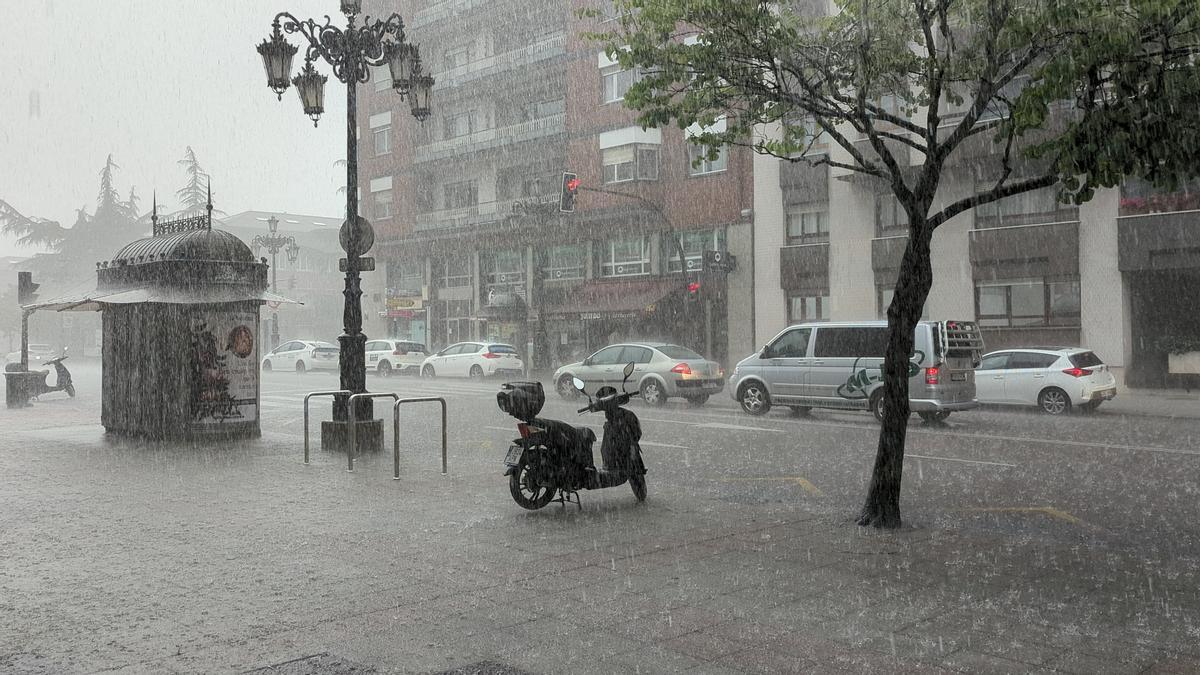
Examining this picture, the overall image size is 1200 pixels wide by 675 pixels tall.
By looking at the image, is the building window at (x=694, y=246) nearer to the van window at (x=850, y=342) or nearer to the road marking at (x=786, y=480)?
the van window at (x=850, y=342)

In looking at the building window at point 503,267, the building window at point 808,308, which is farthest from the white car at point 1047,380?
the building window at point 503,267

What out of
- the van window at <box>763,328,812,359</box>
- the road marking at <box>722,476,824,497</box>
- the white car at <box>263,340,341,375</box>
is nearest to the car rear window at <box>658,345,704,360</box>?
the van window at <box>763,328,812,359</box>

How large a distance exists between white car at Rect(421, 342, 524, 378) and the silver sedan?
11518 mm

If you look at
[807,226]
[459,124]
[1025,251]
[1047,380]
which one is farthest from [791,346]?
[459,124]

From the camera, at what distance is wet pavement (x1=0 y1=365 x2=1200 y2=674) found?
4.77 m

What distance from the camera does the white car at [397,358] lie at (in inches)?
1503

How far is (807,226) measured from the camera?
3145 cm

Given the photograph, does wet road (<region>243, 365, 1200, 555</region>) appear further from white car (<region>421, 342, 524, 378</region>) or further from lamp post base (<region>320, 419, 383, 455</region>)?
white car (<region>421, 342, 524, 378</region>)

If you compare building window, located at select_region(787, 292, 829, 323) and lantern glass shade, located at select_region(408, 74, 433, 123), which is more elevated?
lantern glass shade, located at select_region(408, 74, 433, 123)

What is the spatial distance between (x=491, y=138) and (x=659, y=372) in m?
23.9

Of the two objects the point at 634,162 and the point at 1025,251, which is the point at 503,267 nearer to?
the point at 634,162

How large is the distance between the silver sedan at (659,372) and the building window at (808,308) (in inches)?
382

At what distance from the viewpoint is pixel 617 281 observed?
37375 millimetres

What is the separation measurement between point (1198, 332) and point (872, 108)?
2065 centimetres
